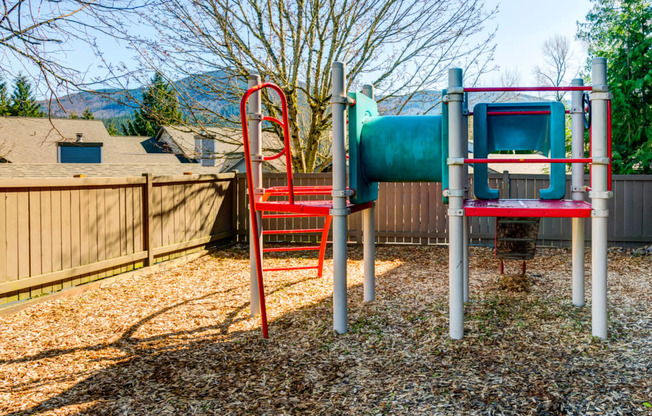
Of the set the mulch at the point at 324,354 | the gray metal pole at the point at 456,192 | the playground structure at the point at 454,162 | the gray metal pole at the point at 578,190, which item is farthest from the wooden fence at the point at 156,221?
the gray metal pole at the point at 456,192

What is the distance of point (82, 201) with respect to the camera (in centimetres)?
549

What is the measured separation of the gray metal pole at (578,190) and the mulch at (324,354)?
20 cm

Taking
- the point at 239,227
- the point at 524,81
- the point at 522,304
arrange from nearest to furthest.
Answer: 1. the point at 522,304
2. the point at 239,227
3. the point at 524,81

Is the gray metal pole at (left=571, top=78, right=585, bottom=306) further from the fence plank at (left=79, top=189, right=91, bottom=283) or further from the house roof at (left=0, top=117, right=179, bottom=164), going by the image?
the house roof at (left=0, top=117, right=179, bottom=164)

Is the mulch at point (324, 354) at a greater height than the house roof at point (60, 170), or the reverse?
the house roof at point (60, 170)

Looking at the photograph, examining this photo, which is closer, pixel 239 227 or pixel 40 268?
pixel 40 268

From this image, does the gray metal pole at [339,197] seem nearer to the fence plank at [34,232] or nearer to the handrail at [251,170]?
the handrail at [251,170]

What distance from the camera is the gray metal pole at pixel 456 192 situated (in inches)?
145

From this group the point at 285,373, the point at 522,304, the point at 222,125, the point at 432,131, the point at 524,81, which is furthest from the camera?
the point at 524,81

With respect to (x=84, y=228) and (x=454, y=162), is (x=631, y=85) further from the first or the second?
(x=84, y=228)

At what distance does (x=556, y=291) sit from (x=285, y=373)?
133 inches

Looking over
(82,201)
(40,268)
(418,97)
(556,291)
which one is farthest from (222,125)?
(556,291)

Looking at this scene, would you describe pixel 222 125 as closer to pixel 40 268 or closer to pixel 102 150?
pixel 40 268

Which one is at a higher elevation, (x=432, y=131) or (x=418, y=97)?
(x=418, y=97)
